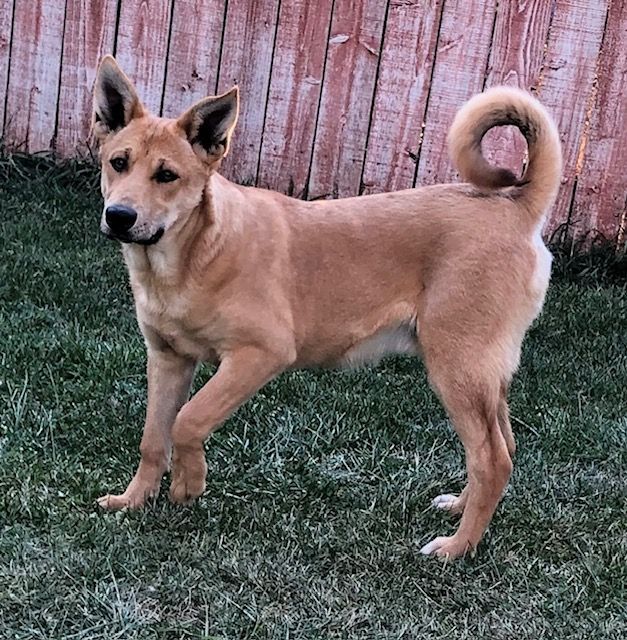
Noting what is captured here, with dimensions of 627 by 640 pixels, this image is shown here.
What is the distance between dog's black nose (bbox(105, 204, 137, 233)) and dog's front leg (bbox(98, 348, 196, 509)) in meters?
0.53

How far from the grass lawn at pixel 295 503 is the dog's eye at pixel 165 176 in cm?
105

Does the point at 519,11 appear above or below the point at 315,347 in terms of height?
above

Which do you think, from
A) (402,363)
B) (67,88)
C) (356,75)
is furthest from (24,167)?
(402,363)

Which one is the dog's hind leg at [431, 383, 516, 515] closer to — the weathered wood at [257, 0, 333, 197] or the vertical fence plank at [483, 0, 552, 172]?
the vertical fence plank at [483, 0, 552, 172]

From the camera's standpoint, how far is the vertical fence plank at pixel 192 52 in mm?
5984

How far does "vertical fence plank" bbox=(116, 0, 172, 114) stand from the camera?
6.01m

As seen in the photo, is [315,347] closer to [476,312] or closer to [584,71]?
[476,312]

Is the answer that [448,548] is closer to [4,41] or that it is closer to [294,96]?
[294,96]

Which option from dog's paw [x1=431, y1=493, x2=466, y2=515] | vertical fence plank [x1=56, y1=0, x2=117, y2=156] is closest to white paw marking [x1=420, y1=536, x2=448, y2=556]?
dog's paw [x1=431, y1=493, x2=466, y2=515]

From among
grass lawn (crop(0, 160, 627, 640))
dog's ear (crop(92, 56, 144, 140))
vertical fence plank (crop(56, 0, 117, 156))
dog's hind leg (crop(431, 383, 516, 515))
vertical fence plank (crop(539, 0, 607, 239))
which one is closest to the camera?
grass lawn (crop(0, 160, 627, 640))

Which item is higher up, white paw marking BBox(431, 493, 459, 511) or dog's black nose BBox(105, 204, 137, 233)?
dog's black nose BBox(105, 204, 137, 233)

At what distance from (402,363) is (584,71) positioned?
89.7 inches

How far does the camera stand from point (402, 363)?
184 inches

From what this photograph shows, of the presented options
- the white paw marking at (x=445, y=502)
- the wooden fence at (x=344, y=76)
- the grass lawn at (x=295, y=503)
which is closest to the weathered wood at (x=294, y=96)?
the wooden fence at (x=344, y=76)
